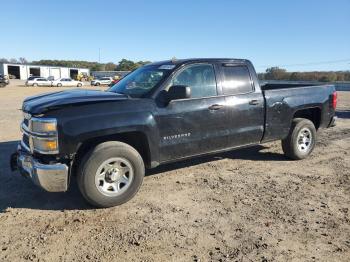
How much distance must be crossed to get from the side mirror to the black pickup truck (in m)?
0.01

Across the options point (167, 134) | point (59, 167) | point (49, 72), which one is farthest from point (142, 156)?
point (49, 72)

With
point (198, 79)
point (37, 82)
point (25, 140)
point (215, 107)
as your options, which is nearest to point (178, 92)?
point (198, 79)

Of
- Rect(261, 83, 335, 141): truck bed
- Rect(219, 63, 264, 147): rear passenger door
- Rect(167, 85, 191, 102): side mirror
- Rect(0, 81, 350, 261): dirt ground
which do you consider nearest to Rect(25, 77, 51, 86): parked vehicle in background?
Rect(0, 81, 350, 261): dirt ground

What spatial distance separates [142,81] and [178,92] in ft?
3.05

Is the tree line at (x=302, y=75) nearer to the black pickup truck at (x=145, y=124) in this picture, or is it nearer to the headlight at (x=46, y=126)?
the black pickup truck at (x=145, y=124)

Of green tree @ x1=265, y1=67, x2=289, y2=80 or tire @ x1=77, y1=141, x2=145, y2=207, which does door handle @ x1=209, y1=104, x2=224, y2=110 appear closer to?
tire @ x1=77, y1=141, x2=145, y2=207

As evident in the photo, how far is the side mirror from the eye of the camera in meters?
4.98

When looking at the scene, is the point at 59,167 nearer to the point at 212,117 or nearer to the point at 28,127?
the point at 28,127

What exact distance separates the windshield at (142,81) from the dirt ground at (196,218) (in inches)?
56.3

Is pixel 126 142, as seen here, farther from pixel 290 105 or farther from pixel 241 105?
pixel 290 105

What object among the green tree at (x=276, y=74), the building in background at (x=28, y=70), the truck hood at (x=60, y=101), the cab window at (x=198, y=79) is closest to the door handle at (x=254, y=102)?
the cab window at (x=198, y=79)

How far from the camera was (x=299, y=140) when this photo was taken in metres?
7.09

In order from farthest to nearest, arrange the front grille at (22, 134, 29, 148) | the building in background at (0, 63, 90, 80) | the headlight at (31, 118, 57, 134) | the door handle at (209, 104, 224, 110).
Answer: the building in background at (0, 63, 90, 80), the door handle at (209, 104, 224, 110), the front grille at (22, 134, 29, 148), the headlight at (31, 118, 57, 134)

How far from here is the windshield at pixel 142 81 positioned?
17.6ft
